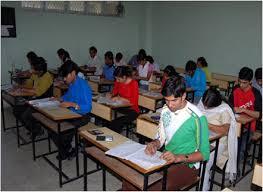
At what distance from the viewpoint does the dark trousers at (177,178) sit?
6.50 ft

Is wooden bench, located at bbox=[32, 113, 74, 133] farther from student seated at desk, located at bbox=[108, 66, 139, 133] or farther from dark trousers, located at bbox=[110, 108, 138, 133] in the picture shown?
student seated at desk, located at bbox=[108, 66, 139, 133]

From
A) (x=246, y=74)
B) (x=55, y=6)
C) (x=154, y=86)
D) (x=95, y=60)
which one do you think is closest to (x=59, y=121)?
(x=246, y=74)

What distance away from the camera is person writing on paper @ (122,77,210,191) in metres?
1.81

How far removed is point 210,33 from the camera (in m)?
7.16

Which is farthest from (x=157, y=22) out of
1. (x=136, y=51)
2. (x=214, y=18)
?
(x=214, y=18)

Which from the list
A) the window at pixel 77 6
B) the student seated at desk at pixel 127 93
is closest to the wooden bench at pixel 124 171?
the student seated at desk at pixel 127 93

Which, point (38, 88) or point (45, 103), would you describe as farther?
point (38, 88)

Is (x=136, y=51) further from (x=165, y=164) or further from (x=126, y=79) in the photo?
(x=165, y=164)

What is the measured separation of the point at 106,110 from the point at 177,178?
5.37 ft

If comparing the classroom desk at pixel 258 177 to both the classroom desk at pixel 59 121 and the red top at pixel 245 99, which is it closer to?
the red top at pixel 245 99

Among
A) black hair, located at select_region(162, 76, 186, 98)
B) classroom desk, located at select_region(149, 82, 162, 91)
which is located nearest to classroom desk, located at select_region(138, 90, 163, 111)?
classroom desk, located at select_region(149, 82, 162, 91)

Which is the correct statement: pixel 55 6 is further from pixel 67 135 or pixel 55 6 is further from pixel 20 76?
pixel 67 135

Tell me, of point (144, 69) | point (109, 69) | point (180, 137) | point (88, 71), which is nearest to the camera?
point (180, 137)

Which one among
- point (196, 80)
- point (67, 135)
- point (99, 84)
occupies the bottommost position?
point (67, 135)
